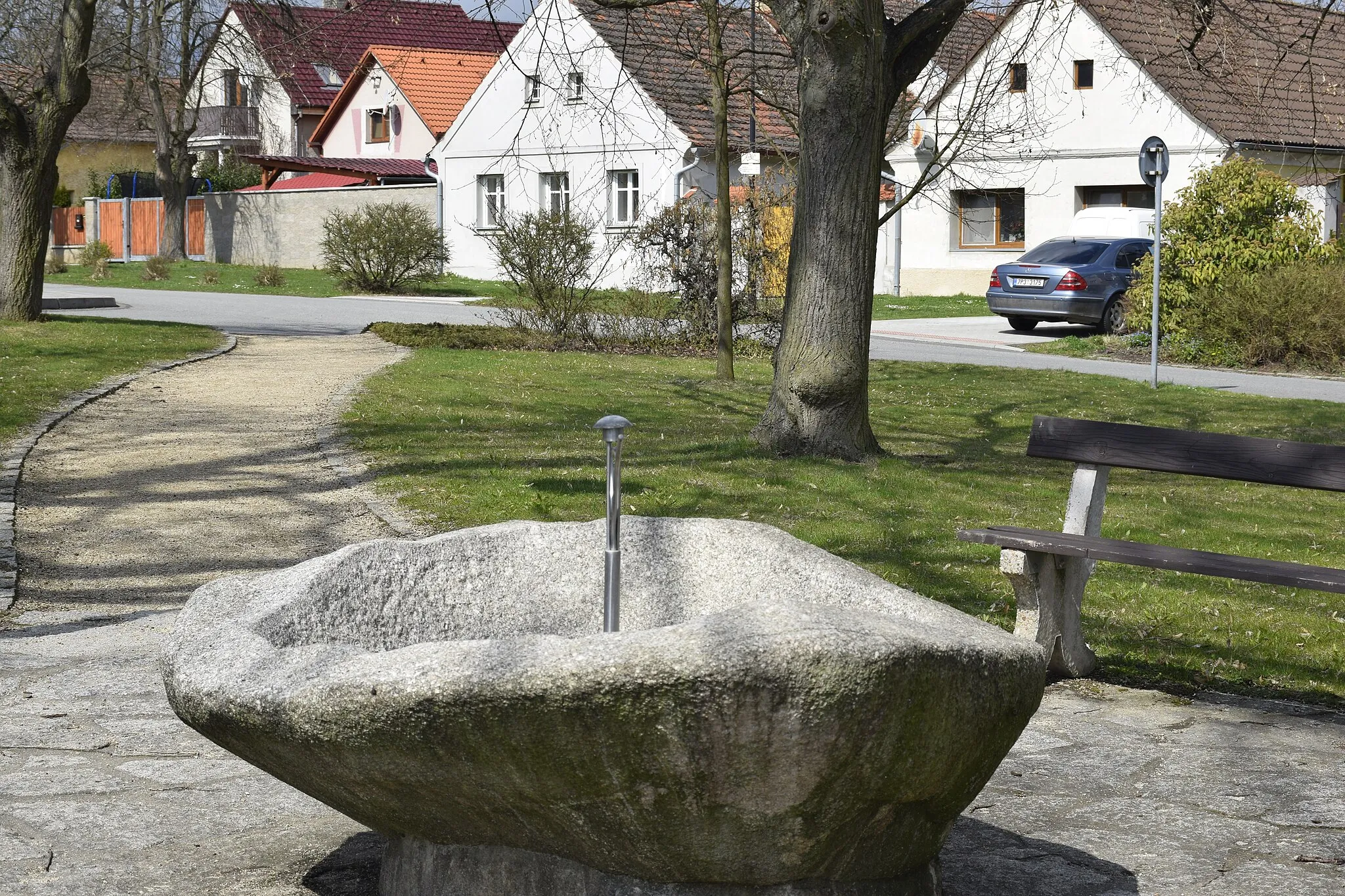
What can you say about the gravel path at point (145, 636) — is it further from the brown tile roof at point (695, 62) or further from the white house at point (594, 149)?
the white house at point (594, 149)

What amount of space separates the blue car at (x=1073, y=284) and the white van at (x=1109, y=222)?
2193 mm

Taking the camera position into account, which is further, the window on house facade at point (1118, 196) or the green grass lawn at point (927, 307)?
the window on house facade at point (1118, 196)

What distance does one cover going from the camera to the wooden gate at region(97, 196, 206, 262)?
45.3 meters

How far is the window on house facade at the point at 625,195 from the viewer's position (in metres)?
35.2

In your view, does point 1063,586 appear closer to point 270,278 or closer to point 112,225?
point 270,278

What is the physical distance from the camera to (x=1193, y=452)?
548cm

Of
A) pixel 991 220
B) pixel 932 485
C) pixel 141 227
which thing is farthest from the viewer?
pixel 141 227

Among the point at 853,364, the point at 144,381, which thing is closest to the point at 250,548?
the point at 853,364

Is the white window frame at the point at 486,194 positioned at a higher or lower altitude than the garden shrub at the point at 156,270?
higher

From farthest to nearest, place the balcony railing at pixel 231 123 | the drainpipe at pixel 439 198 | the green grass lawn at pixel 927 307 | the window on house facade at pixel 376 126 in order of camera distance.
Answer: the balcony railing at pixel 231 123
the window on house facade at pixel 376 126
the drainpipe at pixel 439 198
the green grass lawn at pixel 927 307

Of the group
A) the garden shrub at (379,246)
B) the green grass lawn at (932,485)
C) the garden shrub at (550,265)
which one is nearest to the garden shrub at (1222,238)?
the green grass lawn at (932,485)

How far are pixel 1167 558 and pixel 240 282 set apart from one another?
30829mm

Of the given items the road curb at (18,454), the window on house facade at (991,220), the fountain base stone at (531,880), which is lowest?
the fountain base stone at (531,880)

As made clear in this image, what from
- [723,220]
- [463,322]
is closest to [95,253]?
[463,322]
